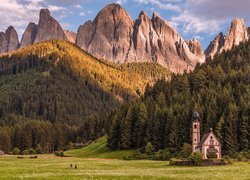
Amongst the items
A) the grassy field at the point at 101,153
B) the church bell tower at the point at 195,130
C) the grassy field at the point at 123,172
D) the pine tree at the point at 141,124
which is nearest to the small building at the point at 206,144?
the church bell tower at the point at 195,130

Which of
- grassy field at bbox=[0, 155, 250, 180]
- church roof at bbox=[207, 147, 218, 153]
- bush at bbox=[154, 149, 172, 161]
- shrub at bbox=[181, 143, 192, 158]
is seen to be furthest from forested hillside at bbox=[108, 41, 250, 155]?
grassy field at bbox=[0, 155, 250, 180]

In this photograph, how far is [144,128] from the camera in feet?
455

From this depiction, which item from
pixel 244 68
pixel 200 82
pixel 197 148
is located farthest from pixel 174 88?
pixel 197 148

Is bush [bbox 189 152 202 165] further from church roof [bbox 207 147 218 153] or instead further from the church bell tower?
the church bell tower

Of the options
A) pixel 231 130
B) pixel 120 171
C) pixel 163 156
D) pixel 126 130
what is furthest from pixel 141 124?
pixel 120 171

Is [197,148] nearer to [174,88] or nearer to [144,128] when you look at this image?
[144,128]

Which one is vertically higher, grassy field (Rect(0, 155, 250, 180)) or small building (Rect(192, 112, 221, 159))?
small building (Rect(192, 112, 221, 159))

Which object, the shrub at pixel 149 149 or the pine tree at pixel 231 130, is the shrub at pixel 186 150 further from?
the shrub at pixel 149 149

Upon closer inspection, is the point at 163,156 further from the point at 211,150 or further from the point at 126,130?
the point at 126,130

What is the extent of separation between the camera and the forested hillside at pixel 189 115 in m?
119

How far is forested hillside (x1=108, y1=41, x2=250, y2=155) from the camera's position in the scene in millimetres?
119312

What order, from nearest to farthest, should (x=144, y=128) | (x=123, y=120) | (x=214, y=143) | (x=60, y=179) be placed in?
(x=60, y=179)
(x=214, y=143)
(x=144, y=128)
(x=123, y=120)

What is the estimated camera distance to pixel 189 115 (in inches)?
5074

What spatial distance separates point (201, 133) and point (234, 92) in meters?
24.8
